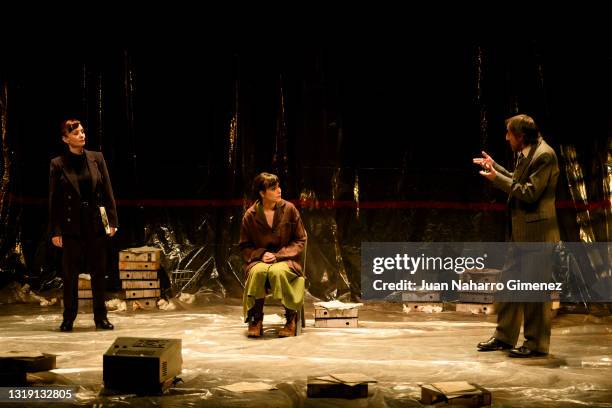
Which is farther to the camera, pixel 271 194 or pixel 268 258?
pixel 271 194

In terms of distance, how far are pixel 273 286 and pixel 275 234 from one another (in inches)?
18.1

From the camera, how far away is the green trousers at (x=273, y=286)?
5.81 metres

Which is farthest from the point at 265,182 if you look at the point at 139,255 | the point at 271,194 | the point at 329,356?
the point at 139,255

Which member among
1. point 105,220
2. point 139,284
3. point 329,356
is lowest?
point 329,356

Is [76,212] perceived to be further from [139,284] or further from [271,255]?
[139,284]

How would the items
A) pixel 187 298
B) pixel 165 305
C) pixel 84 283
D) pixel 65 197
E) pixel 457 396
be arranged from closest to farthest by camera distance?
1. pixel 457 396
2. pixel 65 197
3. pixel 84 283
4. pixel 165 305
5. pixel 187 298

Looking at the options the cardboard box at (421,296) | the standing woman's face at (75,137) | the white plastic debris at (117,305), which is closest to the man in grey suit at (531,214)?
the cardboard box at (421,296)

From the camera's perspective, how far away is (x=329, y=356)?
5.07m

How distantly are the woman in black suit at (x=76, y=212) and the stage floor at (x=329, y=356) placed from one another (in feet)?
1.36

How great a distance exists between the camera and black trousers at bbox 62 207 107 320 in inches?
235

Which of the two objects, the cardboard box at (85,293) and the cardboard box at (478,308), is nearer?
the cardboard box at (478,308)

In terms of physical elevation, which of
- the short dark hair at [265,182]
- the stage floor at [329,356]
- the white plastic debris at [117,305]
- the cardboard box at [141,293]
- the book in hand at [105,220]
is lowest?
the stage floor at [329,356]

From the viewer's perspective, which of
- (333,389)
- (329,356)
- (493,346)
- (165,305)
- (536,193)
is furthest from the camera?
(165,305)

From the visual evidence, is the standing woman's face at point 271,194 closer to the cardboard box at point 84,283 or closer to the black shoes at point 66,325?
the black shoes at point 66,325
